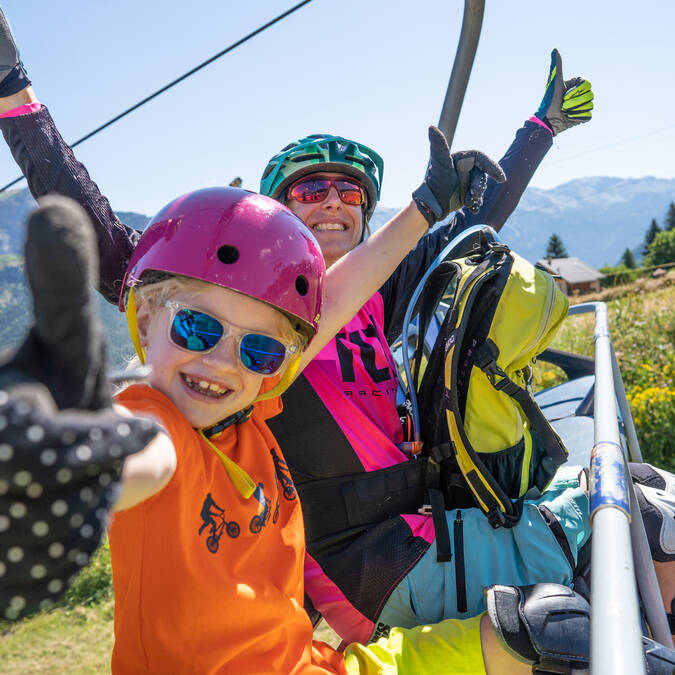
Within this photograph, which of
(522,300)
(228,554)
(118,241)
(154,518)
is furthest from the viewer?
(118,241)

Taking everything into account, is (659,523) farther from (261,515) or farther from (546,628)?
(261,515)

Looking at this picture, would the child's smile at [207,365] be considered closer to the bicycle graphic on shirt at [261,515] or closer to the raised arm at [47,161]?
the bicycle graphic on shirt at [261,515]

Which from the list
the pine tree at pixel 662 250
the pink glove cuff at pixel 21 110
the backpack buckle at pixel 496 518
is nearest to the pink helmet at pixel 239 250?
the pink glove cuff at pixel 21 110

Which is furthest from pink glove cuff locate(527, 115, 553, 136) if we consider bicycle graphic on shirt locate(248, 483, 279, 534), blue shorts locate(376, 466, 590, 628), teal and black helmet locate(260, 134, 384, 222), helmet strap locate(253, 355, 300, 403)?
bicycle graphic on shirt locate(248, 483, 279, 534)

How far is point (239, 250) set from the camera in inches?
58.4

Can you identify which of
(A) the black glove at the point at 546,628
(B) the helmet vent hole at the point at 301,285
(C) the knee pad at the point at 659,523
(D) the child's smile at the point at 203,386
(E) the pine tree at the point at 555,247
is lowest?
(E) the pine tree at the point at 555,247

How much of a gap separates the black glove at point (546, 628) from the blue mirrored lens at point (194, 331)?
0.97m

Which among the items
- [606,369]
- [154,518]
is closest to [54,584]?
[154,518]

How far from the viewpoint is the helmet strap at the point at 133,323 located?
4.85 ft

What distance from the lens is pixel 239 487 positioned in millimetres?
1361

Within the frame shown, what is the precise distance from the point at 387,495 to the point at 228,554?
76 centimetres

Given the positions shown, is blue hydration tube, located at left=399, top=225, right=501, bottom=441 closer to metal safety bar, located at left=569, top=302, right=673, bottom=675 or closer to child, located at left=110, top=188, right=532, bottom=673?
child, located at left=110, top=188, right=532, bottom=673

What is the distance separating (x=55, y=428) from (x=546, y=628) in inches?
50.9

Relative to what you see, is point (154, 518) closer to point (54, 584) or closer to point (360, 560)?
point (54, 584)
